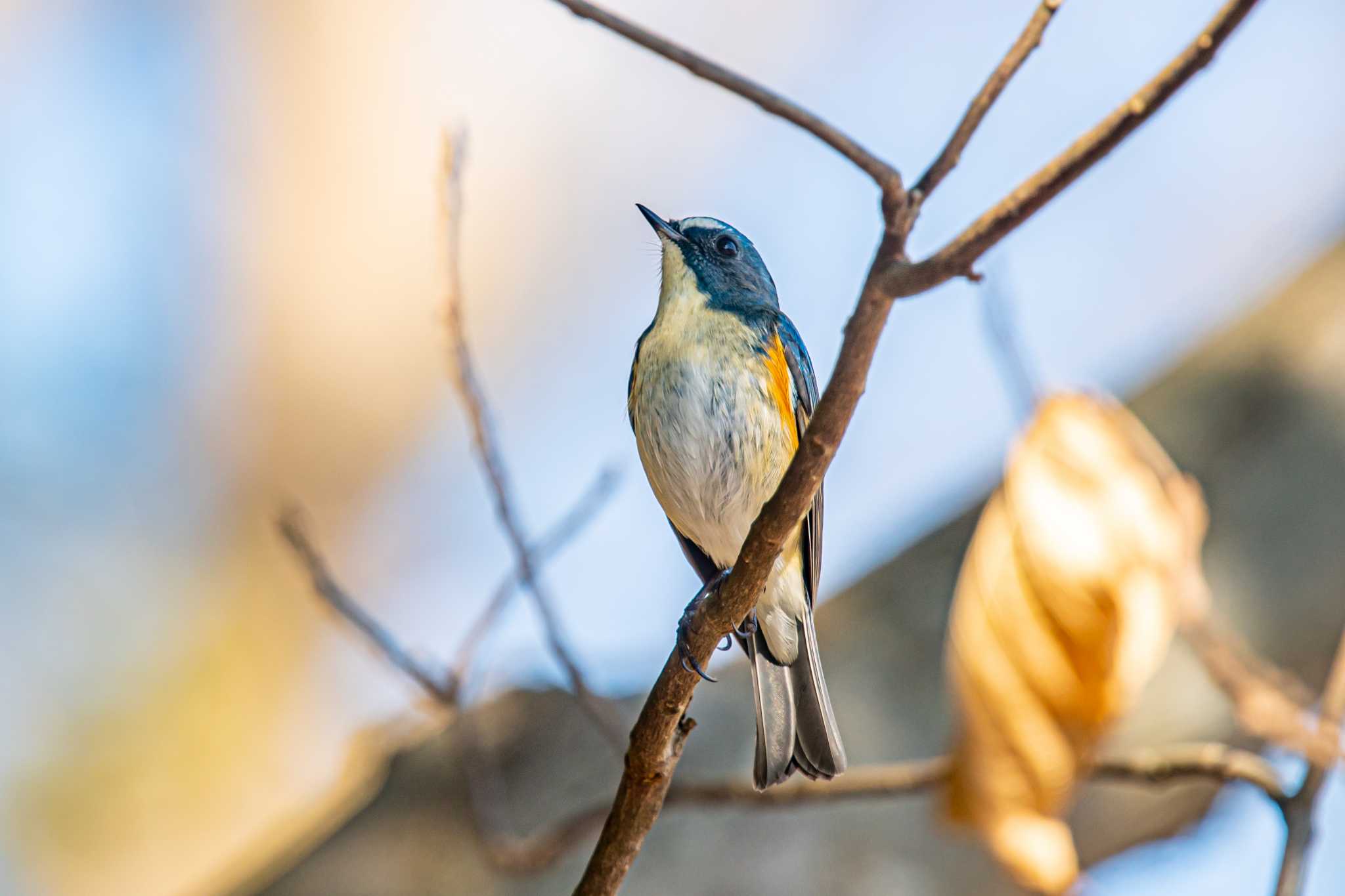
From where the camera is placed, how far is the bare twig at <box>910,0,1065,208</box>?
1.41 meters

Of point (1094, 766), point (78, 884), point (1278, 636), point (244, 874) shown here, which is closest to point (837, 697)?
point (1094, 766)

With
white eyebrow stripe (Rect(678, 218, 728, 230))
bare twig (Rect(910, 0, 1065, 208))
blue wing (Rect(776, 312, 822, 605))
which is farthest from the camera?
white eyebrow stripe (Rect(678, 218, 728, 230))

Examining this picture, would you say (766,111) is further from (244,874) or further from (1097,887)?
(244,874)

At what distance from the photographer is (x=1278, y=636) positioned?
11.1 feet

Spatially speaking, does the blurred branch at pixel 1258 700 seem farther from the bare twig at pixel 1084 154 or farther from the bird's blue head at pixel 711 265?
the bare twig at pixel 1084 154

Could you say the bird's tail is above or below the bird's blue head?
below

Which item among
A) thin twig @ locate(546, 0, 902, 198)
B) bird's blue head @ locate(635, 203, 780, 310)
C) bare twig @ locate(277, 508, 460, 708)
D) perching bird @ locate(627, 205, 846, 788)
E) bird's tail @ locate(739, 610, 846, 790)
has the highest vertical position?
thin twig @ locate(546, 0, 902, 198)

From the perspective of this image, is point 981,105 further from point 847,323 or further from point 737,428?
point 737,428

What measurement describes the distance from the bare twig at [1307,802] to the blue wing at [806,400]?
1.10 meters

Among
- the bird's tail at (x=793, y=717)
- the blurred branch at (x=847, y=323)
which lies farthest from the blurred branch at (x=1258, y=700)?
the blurred branch at (x=847, y=323)

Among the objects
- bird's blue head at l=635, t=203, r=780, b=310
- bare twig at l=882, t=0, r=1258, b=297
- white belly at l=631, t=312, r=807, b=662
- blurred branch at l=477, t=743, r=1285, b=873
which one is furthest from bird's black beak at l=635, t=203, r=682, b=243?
bare twig at l=882, t=0, r=1258, b=297

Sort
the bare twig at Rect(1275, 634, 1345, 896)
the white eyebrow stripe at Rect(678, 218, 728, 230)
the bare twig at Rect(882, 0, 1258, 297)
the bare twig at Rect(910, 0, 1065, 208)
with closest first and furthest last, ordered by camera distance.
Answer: the bare twig at Rect(882, 0, 1258, 297)
the bare twig at Rect(910, 0, 1065, 208)
the bare twig at Rect(1275, 634, 1345, 896)
the white eyebrow stripe at Rect(678, 218, 728, 230)

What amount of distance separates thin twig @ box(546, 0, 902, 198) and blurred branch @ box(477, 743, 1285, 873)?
4.94ft

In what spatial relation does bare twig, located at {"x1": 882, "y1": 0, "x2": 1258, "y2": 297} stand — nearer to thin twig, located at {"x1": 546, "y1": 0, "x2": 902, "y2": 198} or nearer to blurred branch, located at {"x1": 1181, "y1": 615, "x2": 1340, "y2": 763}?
thin twig, located at {"x1": 546, "y1": 0, "x2": 902, "y2": 198}
